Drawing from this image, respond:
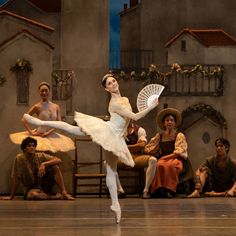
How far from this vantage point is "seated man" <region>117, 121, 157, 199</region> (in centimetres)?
1159

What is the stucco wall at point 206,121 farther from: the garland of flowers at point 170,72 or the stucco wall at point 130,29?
the stucco wall at point 130,29

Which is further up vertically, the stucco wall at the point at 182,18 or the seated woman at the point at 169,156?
the stucco wall at the point at 182,18

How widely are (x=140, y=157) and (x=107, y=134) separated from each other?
13.5 ft

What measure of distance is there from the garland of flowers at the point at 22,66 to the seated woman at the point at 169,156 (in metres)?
2.19

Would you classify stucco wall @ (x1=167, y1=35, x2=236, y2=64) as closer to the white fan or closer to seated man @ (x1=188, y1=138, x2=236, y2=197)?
seated man @ (x1=188, y1=138, x2=236, y2=197)

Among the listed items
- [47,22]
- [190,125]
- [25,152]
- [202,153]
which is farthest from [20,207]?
[47,22]

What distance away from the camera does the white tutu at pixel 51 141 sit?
11.5 metres

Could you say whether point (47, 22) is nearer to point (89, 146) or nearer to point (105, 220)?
point (89, 146)

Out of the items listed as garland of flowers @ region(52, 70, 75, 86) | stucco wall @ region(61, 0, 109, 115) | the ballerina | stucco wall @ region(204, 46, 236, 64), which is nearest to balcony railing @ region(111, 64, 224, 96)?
stucco wall @ region(61, 0, 109, 115)

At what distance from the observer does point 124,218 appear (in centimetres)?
797

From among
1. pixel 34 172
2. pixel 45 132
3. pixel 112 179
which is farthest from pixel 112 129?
pixel 45 132

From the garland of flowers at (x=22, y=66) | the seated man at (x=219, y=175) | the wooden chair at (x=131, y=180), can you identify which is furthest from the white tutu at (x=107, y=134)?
the garland of flowers at (x=22, y=66)

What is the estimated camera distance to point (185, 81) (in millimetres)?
19000

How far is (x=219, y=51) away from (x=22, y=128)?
44.3 ft
